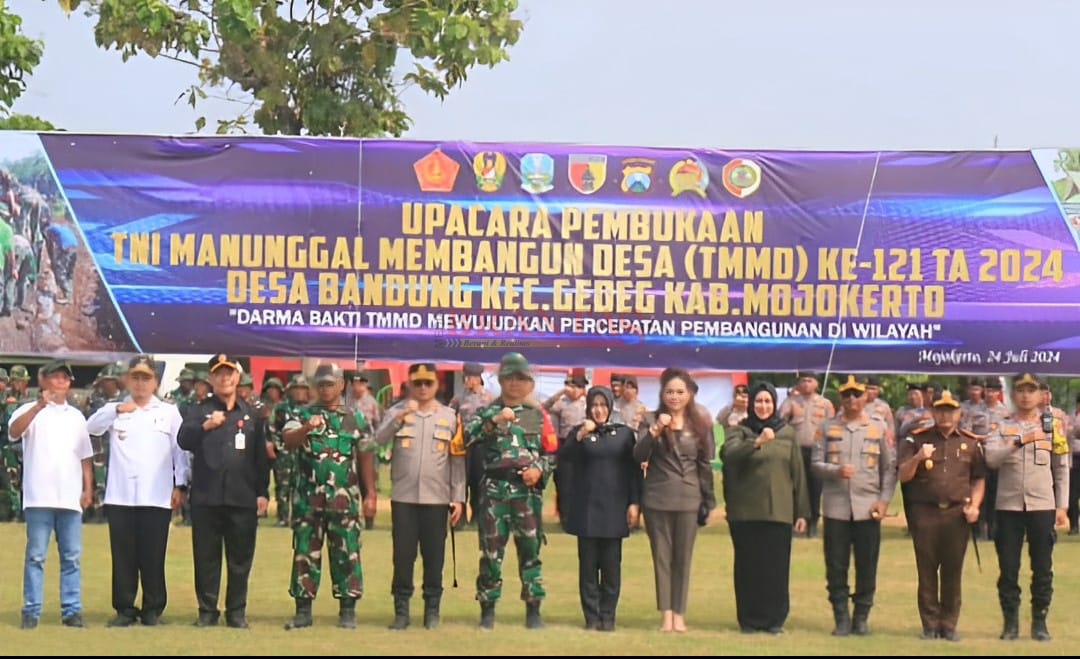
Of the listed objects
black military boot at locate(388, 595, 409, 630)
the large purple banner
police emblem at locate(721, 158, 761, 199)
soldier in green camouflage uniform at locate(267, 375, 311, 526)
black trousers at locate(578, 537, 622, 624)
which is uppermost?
police emblem at locate(721, 158, 761, 199)

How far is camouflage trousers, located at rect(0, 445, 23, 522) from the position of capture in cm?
1822

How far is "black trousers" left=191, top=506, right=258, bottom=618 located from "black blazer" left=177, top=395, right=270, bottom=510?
0.27 ft

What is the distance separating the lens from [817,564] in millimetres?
14977

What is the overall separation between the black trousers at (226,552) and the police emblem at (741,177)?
3.97 meters

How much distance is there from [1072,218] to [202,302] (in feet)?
19.6

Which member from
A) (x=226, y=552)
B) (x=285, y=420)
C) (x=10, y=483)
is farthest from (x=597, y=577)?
(x=10, y=483)

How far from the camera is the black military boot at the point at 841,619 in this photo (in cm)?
1078

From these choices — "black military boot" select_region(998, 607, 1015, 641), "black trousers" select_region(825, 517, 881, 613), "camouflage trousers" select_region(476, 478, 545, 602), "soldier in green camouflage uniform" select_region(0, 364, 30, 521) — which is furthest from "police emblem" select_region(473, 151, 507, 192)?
"soldier in green camouflage uniform" select_region(0, 364, 30, 521)

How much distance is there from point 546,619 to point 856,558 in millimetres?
1980

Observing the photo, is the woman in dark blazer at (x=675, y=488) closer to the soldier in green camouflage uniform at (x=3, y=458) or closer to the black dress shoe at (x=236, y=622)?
the black dress shoe at (x=236, y=622)

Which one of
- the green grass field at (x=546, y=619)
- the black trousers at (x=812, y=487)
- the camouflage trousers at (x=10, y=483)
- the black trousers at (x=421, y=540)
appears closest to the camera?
the green grass field at (x=546, y=619)

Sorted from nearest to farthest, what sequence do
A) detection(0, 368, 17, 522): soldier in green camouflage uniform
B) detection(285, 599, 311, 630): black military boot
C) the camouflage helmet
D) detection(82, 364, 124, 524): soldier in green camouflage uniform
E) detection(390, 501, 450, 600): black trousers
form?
detection(285, 599, 311, 630): black military boot
detection(390, 501, 450, 600): black trousers
the camouflage helmet
detection(82, 364, 124, 524): soldier in green camouflage uniform
detection(0, 368, 17, 522): soldier in green camouflage uniform

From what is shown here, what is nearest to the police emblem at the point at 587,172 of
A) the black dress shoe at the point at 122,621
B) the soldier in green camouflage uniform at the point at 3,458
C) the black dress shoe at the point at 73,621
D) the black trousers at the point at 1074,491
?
A: the black dress shoe at the point at 122,621

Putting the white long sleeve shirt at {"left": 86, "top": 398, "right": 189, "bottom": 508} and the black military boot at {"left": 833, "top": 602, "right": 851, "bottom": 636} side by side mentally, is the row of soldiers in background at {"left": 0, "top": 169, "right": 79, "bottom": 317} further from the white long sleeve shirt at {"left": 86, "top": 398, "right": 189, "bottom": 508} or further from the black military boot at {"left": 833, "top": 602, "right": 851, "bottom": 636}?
the black military boot at {"left": 833, "top": 602, "right": 851, "bottom": 636}
